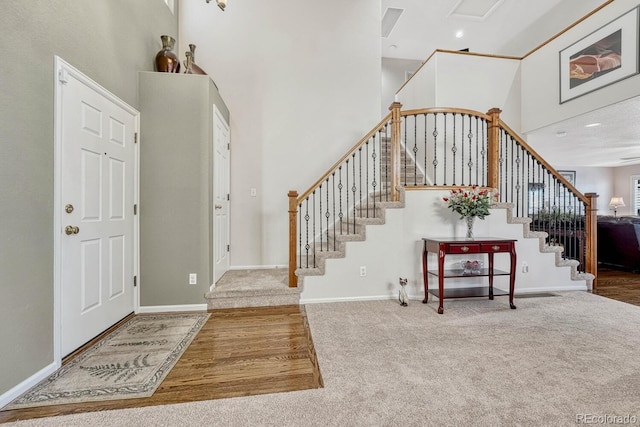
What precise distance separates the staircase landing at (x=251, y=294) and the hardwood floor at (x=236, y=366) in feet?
1.08

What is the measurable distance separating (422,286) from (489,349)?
1337 mm

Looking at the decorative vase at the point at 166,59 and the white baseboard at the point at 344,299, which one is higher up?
the decorative vase at the point at 166,59

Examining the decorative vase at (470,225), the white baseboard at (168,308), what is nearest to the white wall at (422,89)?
the decorative vase at (470,225)

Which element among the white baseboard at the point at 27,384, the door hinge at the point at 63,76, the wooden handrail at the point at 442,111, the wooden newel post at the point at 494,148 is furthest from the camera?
the wooden newel post at the point at 494,148

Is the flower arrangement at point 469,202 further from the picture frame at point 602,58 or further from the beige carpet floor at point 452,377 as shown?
the picture frame at point 602,58

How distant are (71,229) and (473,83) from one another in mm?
5973

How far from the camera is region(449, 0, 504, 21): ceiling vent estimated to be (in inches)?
219

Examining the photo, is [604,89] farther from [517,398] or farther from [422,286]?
[517,398]

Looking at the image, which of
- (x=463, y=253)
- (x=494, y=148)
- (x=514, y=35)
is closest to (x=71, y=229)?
(x=463, y=253)

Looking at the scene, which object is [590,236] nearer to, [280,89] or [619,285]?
[619,285]

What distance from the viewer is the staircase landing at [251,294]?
10.5 feet

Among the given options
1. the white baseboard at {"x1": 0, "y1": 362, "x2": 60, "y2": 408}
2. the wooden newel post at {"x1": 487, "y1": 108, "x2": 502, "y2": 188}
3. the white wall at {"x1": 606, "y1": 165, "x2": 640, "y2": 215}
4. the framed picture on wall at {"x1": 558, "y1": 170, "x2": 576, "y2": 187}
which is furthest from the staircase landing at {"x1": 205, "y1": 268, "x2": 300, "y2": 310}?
the white wall at {"x1": 606, "y1": 165, "x2": 640, "y2": 215}

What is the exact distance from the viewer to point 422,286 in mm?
3535

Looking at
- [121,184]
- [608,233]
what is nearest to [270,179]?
[121,184]
